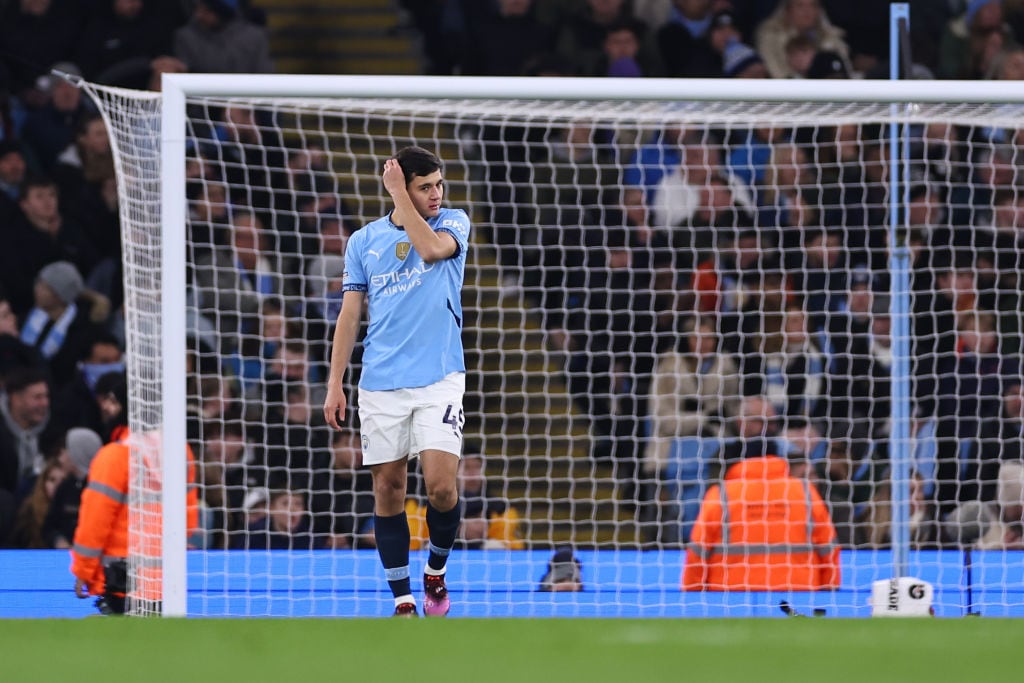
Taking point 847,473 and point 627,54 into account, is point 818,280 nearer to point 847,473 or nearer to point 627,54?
point 847,473

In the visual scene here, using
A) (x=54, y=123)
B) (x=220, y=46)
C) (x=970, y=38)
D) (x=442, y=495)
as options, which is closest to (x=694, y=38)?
(x=970, y=38)

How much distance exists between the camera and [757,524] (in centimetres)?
664

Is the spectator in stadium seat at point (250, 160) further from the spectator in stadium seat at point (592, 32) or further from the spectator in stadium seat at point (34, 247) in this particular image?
the spectator in stadium seat at point (592, 32)

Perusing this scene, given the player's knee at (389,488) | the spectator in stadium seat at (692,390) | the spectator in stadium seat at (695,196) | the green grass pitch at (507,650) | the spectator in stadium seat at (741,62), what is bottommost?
the green grass pitch at (507,650)

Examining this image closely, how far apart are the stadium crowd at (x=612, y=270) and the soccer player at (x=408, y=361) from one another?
6.45 ft

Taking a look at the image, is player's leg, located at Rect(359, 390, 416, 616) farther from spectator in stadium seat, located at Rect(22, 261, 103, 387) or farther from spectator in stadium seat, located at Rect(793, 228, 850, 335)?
spectator in stadium seat, located at Rect(22, 261, 103, 387)

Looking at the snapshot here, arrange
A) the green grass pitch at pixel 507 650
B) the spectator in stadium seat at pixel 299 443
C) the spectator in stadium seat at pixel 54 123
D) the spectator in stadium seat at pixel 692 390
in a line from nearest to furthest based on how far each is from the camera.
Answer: the green grass pitch at pixel 507 650, the spectator in stadium seat at pixel 692 390, the spectator in stadium seat at pixel 299 443, the spectator in stadium seat at pixel 54 123

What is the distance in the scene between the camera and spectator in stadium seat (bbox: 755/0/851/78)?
31.8 ft

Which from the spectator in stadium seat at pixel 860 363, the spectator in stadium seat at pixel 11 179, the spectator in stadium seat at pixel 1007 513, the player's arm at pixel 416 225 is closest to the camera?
the player's arm at pixel 416 225

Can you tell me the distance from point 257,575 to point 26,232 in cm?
337

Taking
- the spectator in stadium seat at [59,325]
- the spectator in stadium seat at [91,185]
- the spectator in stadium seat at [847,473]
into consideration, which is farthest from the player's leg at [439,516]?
the spectator in stadium seat at [91,185]

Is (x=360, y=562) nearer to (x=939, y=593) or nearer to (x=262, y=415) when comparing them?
(x=262, y=415)

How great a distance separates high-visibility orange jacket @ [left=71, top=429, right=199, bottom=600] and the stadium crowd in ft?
2.02

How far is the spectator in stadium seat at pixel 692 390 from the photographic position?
7.86 metres
